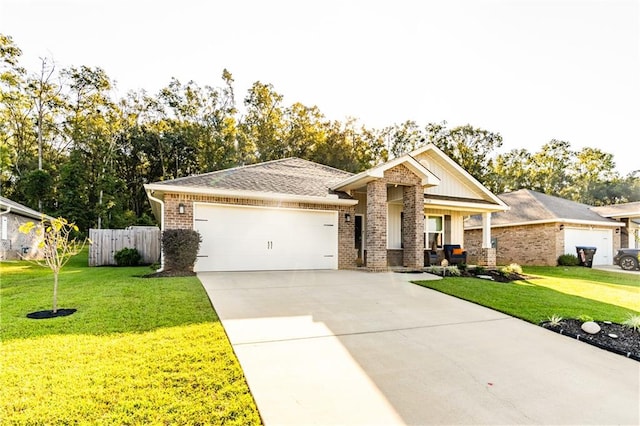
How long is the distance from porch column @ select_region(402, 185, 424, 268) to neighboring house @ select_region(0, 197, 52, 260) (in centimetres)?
1579

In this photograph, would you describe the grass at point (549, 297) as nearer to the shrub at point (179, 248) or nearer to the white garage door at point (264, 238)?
the white garage door at point (264, 238)

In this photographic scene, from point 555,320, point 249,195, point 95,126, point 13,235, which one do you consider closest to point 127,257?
point 249,195

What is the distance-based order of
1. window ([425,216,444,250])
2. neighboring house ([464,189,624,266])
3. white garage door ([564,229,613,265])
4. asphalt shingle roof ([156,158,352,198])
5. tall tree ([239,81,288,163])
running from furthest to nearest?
tall tree ([239,81,288,163]) → white garage door ([564,229,613,265]) → neighboring house ([464,189,624,266]) → window ([425,216,444,250]) → asphalt shingle roof ([156,158,352,198])

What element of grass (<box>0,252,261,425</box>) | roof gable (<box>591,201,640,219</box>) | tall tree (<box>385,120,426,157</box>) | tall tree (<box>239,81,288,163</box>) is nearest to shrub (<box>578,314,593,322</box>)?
grass (<box>0,252,261,425</box>)

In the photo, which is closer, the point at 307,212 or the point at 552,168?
the point at 307,212

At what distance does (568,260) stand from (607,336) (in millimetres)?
13759

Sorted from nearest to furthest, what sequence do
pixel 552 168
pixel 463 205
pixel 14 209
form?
pixel 463 205
pixel 14 209
pixel 552 168

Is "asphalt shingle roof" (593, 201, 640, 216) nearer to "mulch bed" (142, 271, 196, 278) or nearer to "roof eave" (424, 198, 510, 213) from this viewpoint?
"roof eave" (424, 198, 510, 213)

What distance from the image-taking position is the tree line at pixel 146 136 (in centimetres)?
2520

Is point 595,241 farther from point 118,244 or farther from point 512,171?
point 118,244

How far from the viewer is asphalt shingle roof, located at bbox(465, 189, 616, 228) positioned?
17531mm

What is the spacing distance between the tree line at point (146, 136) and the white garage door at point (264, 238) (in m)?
15.9

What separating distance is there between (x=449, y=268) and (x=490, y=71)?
6.34 m

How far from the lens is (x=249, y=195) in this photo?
35.3 feet
